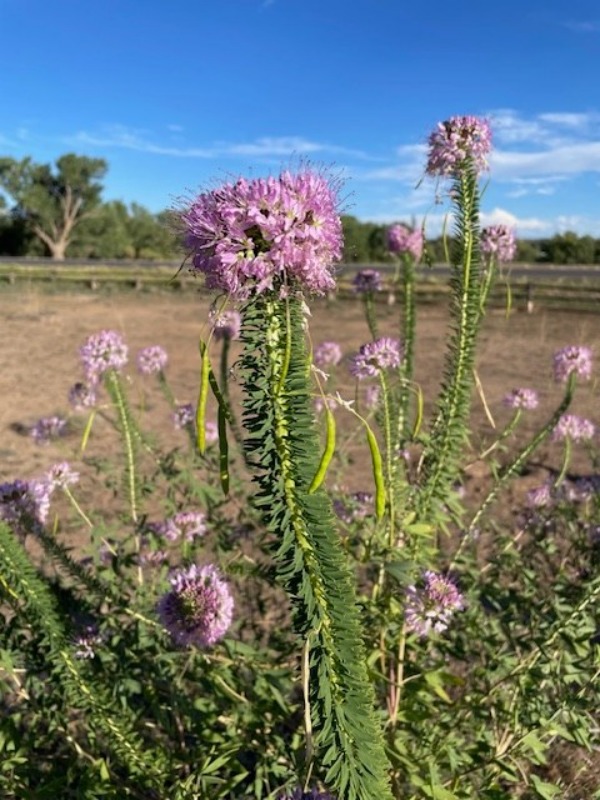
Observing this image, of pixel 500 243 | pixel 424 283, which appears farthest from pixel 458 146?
pixel 424 283

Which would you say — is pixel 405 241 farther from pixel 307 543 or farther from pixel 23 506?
pixel 307 543

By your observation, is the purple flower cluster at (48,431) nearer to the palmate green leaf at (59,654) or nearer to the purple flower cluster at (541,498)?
the palmate green leaf at (59,654)

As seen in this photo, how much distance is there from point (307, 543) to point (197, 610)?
1064 mm

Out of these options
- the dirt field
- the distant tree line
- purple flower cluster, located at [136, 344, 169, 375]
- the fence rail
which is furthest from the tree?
purple flower cluster, located at [136, 344, 169, 375]

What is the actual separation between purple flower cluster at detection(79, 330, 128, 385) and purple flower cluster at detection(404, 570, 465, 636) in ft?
5.93

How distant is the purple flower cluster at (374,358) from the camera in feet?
8.58

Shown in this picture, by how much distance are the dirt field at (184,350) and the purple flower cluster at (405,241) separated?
100cm

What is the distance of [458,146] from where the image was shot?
227cm

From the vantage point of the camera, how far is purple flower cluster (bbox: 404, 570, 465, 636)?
7.27ft

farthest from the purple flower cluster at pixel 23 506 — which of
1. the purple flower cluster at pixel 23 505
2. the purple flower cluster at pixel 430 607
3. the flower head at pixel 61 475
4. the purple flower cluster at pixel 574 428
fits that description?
the purple flower cluster at pixel 574 428

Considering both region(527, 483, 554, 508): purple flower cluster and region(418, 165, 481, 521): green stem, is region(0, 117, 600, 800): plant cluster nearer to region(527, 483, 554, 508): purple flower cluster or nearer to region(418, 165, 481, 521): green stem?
region(418, 165, 481, 521): green stem

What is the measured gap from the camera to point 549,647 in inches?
90.6

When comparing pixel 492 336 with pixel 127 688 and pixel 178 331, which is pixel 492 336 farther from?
pixel 127 688

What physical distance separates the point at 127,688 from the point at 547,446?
560cm
